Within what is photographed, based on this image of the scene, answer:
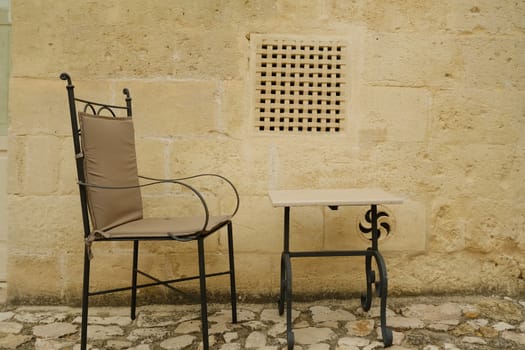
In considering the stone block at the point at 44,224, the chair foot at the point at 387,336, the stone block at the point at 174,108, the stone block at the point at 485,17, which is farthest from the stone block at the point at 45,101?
the stone block at the point at 485,17

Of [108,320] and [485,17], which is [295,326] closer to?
[108,320]

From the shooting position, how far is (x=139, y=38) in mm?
2699

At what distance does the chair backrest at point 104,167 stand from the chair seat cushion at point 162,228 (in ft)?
0.22

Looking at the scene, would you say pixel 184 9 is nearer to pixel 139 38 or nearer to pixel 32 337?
pixel 139 38

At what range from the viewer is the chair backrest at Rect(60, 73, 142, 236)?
1.99 metres

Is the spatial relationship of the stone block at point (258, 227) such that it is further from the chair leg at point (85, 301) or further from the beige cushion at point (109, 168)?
the chair leg at point (85, 301)

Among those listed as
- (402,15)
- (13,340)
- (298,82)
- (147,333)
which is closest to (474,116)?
(402,15)

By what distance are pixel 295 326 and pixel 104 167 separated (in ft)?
4.19

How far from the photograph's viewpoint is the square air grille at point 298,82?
2727 millimetres

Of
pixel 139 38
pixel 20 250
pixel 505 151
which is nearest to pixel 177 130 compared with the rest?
pixel 139 38

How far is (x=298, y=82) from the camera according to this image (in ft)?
8.98

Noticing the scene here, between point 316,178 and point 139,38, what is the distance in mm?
1367

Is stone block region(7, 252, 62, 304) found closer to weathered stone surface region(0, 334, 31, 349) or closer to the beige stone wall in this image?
the beige stone wall

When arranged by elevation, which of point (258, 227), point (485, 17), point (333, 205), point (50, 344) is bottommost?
point (50, 344)
